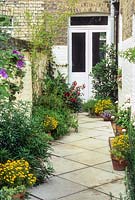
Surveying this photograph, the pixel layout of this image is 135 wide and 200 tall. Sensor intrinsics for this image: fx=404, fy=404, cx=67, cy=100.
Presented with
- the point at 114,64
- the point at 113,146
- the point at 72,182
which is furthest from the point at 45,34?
the point at 72,182

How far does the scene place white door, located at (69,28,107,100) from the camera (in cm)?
1311

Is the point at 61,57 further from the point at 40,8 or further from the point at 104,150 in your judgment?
the point at 104,150

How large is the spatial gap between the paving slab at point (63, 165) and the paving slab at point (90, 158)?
0.53 ft

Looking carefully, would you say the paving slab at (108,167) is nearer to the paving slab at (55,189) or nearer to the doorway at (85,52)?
the paving slab at (55,189)

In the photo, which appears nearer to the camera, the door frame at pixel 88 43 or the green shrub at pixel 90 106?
the green shrub at pixel 90 106

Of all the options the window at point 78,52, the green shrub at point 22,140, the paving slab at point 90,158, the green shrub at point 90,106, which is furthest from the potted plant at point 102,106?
the green shrub at point 22,140

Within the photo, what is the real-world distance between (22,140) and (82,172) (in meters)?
1.08

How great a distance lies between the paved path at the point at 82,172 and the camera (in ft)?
16.0

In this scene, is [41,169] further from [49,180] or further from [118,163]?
[118,163]

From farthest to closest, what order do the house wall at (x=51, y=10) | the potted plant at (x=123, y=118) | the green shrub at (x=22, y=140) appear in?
1. the house wall at (x=51, y=10)
2. the potted plant at (x=123, y=118)
3. the green shrub at (x=22, y=140)

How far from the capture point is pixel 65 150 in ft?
23.9

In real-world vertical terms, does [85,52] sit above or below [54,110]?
above

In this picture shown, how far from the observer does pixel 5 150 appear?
16.9 ft

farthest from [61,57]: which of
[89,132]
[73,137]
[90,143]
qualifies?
[90,143]
